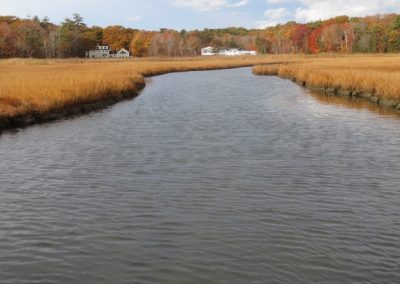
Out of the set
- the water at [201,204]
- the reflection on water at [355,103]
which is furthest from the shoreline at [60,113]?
the reflection on water at [355,103]

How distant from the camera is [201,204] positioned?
34.8ft

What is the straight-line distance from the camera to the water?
7609mm

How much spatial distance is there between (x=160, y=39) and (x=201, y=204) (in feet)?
523

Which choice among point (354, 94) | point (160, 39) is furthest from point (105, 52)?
point (354, 94)

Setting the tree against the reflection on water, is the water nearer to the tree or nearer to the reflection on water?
the reflection on water

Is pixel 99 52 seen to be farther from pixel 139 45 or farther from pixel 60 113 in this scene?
pixel 60 113

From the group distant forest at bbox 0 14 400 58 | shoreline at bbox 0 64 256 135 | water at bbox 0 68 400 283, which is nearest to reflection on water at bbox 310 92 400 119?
water at bbox 0 68 400 283

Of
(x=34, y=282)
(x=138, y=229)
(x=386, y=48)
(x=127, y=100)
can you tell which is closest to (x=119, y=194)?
(x=138, y=229)

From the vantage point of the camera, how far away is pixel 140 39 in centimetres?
16038

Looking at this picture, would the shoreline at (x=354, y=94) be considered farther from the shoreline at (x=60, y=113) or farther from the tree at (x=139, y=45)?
Answer: the tree at (x=139, y=45)

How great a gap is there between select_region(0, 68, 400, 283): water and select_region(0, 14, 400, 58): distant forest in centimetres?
10564

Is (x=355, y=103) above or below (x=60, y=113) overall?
above

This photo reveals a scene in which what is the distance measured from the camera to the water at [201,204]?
7.61 m

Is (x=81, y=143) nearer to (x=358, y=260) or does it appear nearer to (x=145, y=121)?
(x=145, y=121)
